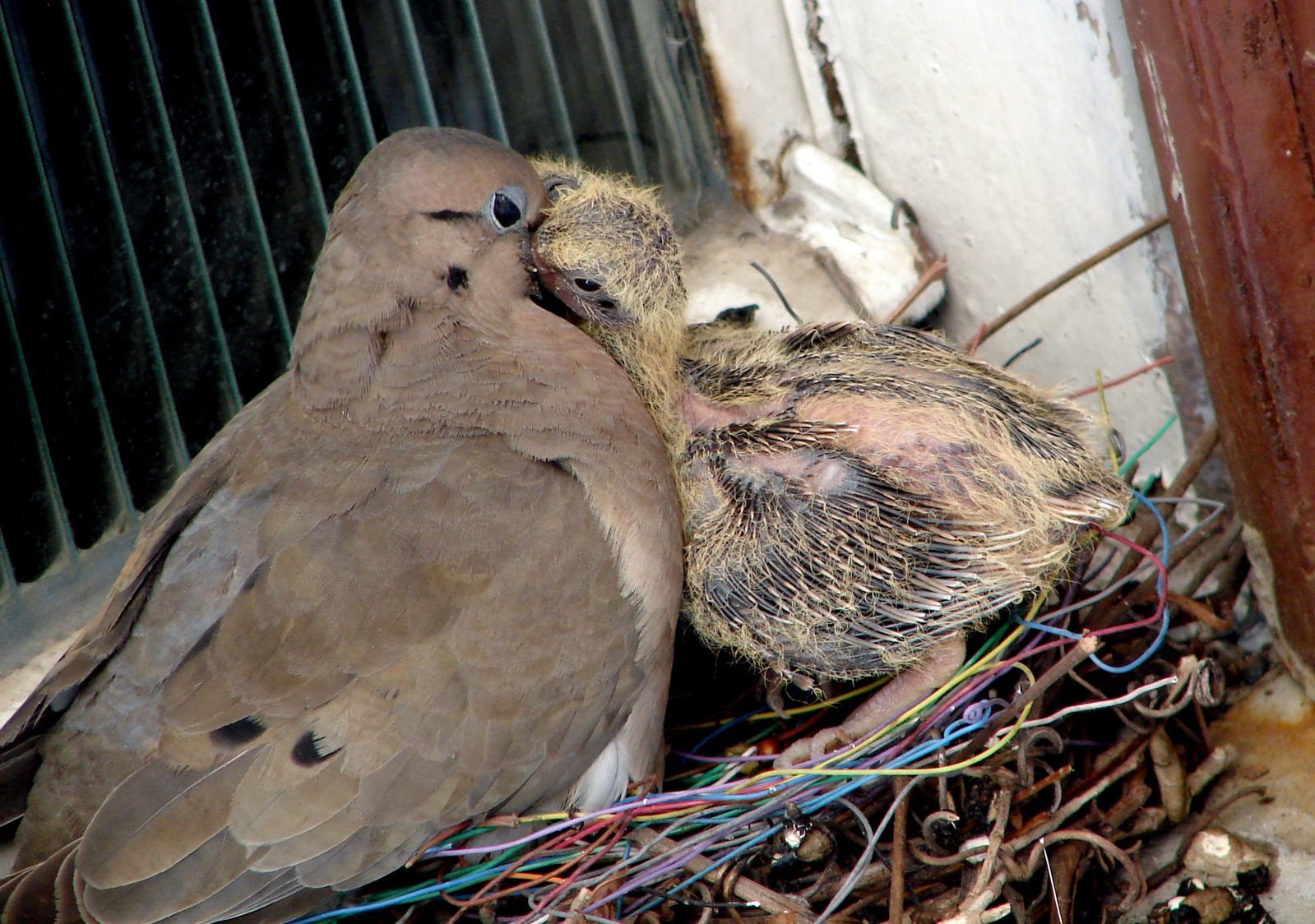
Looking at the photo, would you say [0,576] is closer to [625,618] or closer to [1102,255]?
[625,618]

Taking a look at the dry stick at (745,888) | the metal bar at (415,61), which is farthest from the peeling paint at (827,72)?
the dry stick at (745,888)

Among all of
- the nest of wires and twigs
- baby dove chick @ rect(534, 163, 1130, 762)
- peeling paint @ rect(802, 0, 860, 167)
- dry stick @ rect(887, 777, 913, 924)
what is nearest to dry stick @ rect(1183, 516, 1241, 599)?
the nest of wires and twigs

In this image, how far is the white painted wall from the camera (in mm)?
1839

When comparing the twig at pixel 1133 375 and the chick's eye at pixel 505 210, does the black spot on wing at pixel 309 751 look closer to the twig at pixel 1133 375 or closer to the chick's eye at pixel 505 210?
the chick's eye at pixel 505 210

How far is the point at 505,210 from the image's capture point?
167 cm

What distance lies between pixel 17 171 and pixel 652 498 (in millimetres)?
1071

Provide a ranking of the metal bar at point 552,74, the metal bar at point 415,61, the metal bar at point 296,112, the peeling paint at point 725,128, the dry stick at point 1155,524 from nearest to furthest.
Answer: the dry stick at point 1155,524, the metal bar at point 296,112, the metal bar at point 415,61, the metal bar at point 552,74, the peeling paint at point 725,128

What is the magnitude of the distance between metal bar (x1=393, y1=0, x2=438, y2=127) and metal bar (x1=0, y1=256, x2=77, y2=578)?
611mm

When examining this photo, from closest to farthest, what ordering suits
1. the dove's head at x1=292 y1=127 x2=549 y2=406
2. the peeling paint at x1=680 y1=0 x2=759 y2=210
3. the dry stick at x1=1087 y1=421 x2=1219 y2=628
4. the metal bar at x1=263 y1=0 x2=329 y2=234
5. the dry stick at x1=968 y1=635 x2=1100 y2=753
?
the dry stick at x1=968 y1=635 x2=1100 y2=753 < the dove's head at x1=292 y1=127 x2=549 y2=406 < the dry stick at x1=1087 y1=421 x2=1219 y2=628 < the metal bar at x1=263 y1=0 x2=329 y2=234 < the peeling paint at x1=680 y1=0 x2=759 y2=210

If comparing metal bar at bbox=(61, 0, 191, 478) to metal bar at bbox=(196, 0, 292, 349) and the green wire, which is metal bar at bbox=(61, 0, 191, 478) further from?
the green wire

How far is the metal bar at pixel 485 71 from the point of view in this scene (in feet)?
7.21

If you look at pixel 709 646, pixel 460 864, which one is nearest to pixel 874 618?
pixel 709 646

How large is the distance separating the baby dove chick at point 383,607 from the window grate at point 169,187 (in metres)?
0.32

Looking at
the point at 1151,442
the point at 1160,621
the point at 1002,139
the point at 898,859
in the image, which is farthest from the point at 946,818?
the point at 1002,139
